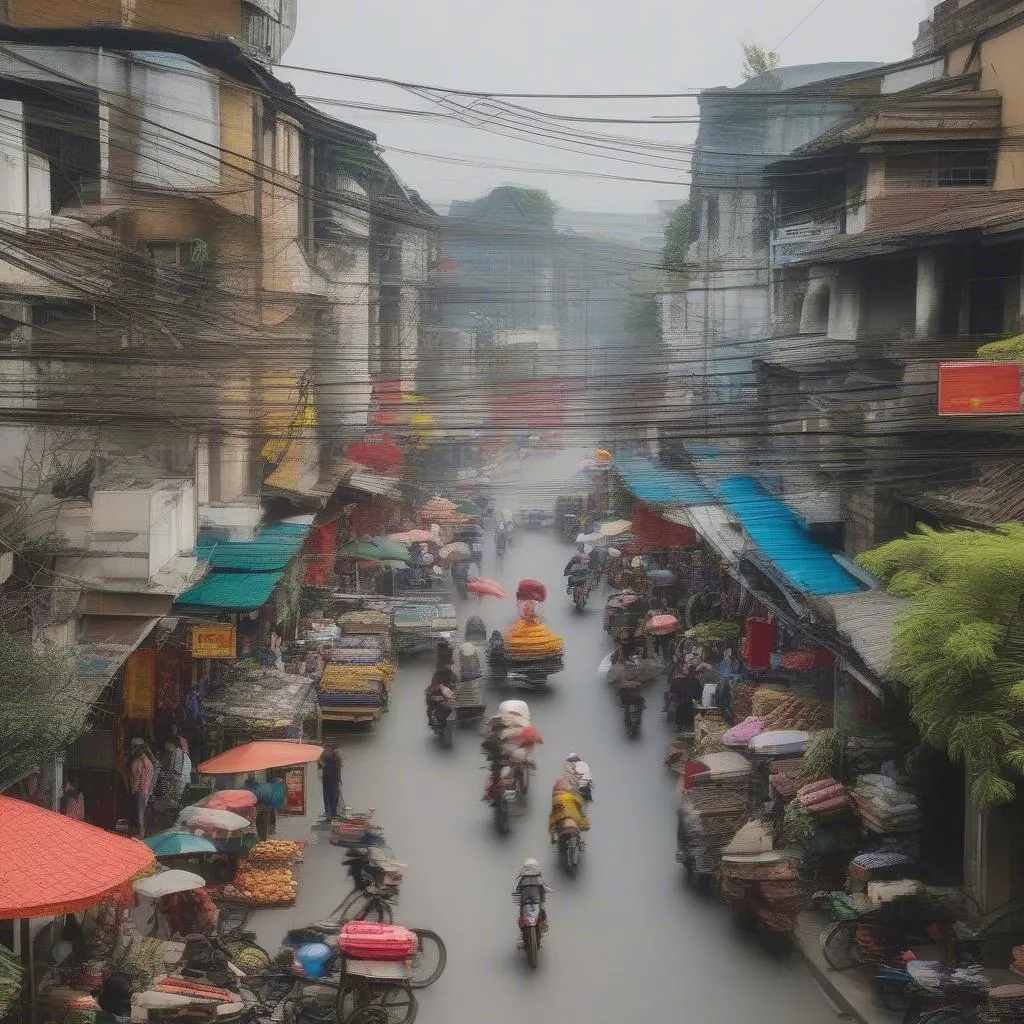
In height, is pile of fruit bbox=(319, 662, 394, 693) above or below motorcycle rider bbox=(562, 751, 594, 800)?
above

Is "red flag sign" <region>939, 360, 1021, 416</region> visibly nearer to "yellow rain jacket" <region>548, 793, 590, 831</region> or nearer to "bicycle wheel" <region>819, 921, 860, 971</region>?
"yellow rain jacket" <region>548, 793, 590, 831</region>

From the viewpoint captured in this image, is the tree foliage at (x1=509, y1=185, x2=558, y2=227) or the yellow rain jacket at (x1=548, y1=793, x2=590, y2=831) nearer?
the yellow rain jacket at (x1=548, y1=793, x2=590, y2=831)

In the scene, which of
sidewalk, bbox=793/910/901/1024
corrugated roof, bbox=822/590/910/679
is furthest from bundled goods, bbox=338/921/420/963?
corrugated roof, bbox=822/590/910/679

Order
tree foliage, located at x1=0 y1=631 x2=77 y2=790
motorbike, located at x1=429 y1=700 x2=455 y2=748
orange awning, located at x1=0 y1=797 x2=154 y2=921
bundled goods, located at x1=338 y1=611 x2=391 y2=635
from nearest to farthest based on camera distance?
orange awning, located at x1=0 y1=797 x2=154 y2=921
tree foliage, located at x1=0 y1=631 x2=77 y2=790
motorbike, located at x1=429 y1=700 x2=455 y2=748
bundled goods, located at x1=338 y1=611 x2=391 y2=635

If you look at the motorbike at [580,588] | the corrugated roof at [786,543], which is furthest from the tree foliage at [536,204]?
the corrugated roof at [786,543]

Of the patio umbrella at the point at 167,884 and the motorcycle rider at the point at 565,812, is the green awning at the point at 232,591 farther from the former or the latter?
the patio umbrella at the point at 167,884

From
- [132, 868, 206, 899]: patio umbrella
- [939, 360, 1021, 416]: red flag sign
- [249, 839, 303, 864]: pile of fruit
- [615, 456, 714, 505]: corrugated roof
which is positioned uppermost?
[939, 360, 1021, 416]: red flag sign

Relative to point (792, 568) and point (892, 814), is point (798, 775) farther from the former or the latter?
point (792, 568)
